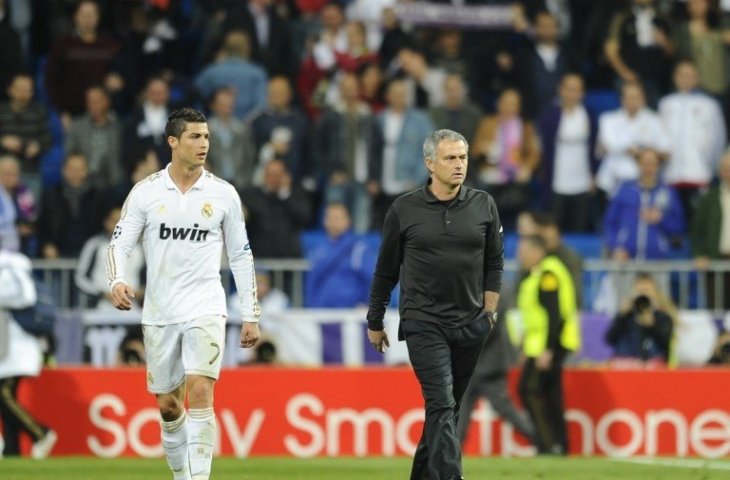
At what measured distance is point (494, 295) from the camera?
39.2 ft

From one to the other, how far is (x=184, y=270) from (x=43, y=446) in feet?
22.1

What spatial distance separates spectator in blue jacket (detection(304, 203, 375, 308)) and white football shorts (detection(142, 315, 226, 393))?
831 cm

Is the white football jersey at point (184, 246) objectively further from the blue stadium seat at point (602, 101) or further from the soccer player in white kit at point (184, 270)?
the blue stadium seat at point (602, 101)

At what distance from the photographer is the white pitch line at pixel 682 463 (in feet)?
51.0

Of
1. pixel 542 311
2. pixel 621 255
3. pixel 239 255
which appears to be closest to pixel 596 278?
pixel 621 255

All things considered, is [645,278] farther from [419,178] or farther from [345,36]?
[345,36]

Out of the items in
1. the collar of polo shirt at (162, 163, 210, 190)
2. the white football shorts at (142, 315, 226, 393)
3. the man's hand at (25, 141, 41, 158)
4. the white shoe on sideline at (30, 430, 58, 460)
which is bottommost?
the white shoe on sideline at (30, 430, 58, 460)

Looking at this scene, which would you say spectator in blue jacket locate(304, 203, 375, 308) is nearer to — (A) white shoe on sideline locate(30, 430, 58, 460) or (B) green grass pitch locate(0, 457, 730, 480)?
(B) green grass pitch locate(0, 457, 730, 480)

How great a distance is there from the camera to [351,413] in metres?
18.5

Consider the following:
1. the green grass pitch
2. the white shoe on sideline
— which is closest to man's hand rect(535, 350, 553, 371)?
the green grass pitch

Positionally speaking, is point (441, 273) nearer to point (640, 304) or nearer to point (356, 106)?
point (640, 304)

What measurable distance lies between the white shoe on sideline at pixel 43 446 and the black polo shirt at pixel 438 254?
22.2 ft

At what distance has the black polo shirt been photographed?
38.4 ft

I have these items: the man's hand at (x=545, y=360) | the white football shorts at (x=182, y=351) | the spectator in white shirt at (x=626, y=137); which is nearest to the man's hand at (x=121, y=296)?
the white football shorts at (x=182, y=351)
